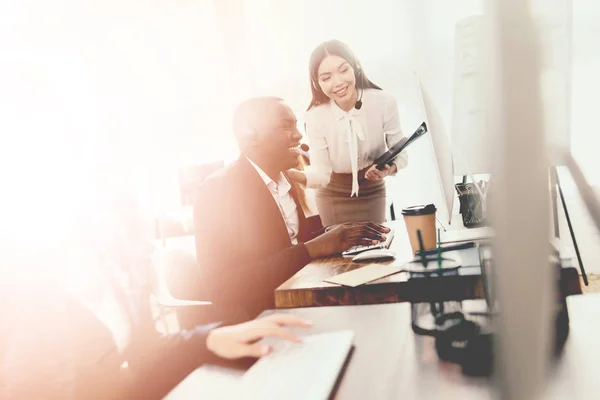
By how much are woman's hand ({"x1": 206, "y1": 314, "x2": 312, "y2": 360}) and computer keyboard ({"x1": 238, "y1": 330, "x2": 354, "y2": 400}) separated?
0.03m

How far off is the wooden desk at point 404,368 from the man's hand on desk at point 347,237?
495 millimetres

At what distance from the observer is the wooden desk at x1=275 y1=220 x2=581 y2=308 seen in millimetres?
533

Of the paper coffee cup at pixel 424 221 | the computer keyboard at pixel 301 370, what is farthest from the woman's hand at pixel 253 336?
the paper coffee cup at pixel 424 221

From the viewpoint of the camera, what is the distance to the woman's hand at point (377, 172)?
43.5 inches

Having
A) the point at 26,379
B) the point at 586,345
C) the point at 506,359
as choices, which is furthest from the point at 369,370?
the point at 26,379

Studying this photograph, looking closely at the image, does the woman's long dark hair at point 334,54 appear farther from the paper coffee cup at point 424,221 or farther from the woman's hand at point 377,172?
the paper coffee cup at point 424,221

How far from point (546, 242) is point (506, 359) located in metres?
0.04

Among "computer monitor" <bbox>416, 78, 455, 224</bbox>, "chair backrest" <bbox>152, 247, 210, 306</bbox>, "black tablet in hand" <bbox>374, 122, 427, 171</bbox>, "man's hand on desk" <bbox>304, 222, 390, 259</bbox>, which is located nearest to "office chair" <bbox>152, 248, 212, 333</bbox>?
"chair backrest" <bbox>152, 247, 210, 306</bbox>

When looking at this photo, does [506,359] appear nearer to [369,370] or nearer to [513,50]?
[513,50]

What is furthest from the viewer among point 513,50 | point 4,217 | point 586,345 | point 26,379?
point 4,217

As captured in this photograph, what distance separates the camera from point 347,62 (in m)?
1.12

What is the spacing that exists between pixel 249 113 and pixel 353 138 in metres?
0.30

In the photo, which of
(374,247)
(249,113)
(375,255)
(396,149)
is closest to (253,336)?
(375,255)

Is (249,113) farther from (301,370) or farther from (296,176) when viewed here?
(301,370)
